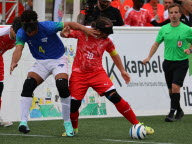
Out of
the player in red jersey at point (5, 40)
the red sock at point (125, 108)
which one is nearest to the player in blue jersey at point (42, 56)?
the red sock at point (125, 108)

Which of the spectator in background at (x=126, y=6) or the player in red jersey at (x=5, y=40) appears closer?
the player in red jersey at (x=5, y=40)

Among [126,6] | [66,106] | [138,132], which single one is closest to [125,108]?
[138,132]

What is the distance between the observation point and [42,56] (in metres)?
10.3

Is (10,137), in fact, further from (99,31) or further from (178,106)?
(178,106)

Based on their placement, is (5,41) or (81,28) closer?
(81,28)

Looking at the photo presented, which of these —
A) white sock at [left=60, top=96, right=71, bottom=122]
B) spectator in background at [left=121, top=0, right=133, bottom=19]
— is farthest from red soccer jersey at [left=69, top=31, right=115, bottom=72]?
spectator in background at [left=121, top=0, right=133, bottom=19]

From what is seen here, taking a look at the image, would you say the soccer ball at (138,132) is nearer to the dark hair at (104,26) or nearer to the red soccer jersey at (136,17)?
the dark hair at (104,26)

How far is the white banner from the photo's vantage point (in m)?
13.0

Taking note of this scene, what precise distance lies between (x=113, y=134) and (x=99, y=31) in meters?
1.64

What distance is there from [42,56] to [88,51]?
66cm

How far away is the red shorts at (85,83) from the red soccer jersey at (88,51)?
88mm

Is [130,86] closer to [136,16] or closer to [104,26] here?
[136,16]

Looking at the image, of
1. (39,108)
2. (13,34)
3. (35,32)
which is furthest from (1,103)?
(35,32)

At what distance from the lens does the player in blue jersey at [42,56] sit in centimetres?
1005
